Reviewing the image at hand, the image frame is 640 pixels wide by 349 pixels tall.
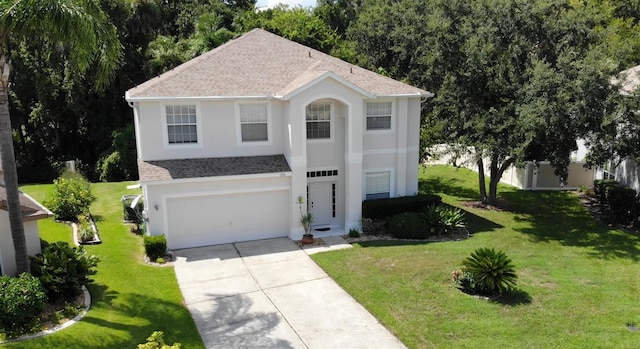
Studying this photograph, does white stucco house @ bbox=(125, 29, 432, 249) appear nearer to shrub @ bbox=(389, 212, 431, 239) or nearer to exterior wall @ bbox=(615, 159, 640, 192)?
shrub @ bbox=(389, 212, 431, 239)

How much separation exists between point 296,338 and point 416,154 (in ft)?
40.7

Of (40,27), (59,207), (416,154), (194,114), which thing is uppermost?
(40,27)

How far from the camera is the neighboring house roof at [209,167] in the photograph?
1725 cm

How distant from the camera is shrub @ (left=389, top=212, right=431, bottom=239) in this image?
1944 centimetres

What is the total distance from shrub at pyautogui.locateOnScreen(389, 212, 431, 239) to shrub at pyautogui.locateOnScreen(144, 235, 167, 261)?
367 inches

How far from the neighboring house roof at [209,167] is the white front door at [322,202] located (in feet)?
6.64

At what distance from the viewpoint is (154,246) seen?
16.5 metres

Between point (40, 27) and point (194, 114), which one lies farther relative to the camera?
point (194, 114)

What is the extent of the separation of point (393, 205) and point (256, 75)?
27.3 feet

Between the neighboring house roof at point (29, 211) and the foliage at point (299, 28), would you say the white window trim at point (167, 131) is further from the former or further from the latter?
the foliage at point (299, 28)

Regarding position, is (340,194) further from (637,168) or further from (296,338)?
(637,168)

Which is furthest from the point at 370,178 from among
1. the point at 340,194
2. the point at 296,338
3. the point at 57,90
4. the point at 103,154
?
the point at 57,90

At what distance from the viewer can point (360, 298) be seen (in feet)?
45.5

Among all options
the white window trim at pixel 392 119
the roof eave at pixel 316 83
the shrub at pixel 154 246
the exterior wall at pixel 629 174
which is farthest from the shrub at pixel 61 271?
the exterior wall at pixel 629 174
